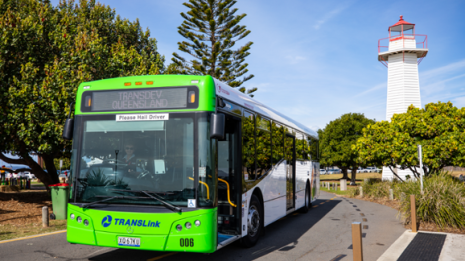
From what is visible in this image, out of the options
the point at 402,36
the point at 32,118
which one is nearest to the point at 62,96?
the point at 32,118

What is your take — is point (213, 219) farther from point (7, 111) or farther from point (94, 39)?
point (94, 39)

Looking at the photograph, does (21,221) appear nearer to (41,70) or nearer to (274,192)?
(41,70)

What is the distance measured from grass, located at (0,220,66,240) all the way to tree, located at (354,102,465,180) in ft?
48.0

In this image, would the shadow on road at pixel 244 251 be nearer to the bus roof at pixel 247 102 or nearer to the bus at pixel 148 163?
the bus at pixel 148 163

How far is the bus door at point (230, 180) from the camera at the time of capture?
665cm

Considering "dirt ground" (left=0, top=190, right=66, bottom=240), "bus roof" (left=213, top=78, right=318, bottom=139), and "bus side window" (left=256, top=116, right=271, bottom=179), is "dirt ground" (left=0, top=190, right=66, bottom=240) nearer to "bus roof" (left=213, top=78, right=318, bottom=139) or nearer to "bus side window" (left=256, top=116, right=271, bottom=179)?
"bus side window" (left=256, top=116, right=271, bottom=179)

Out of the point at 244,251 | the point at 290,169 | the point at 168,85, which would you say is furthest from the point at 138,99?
the point at 290,169

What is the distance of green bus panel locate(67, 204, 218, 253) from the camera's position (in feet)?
17.1

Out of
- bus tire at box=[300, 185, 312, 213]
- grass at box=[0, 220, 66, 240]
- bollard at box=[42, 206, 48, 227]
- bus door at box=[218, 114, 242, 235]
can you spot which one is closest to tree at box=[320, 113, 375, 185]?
bus tire at box=[300, 185, 312, 213]

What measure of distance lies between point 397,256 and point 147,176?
472 cm

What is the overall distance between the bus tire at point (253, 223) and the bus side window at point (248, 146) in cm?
57

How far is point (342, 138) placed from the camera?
4506cm

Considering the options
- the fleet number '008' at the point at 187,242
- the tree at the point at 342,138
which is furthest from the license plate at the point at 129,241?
the tree at the point at 342,138

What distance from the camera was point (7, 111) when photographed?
1288 cm
